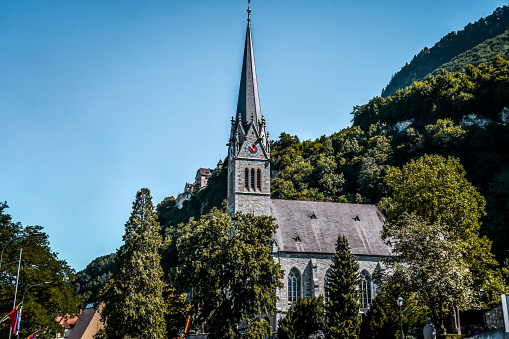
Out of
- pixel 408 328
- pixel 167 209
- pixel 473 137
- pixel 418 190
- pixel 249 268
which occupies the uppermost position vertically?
pixel 167 209

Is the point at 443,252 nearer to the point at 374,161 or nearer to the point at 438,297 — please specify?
the point at 438,297

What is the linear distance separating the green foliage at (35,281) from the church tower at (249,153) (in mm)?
16313

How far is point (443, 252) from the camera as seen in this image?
2981 cm

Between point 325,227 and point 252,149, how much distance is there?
1068 cm

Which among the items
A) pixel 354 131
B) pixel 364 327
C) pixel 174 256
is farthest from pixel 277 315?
pixel 354 131

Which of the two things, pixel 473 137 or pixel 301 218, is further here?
pixel 473 137

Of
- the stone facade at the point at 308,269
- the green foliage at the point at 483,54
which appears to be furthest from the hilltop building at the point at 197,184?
the stone facade at the point at 308,269

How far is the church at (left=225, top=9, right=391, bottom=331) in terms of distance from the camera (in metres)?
47.3

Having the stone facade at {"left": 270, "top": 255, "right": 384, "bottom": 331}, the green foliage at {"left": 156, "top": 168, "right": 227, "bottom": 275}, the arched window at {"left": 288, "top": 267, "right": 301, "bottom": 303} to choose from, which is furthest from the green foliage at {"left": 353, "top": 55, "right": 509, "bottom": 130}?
the arched window at {"left": 288, "top": 267, "right": 301, "bottom": 303}

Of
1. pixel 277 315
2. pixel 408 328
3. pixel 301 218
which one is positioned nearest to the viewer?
pixel 408 328

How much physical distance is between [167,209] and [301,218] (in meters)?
105

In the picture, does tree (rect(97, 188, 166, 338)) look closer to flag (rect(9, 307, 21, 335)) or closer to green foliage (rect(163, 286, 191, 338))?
flag (rect(9, 307, 21, 335))

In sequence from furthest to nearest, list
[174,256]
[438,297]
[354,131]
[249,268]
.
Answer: [354,131]
[174,256]
[249,268]
[438,297]

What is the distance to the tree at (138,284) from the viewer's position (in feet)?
102
